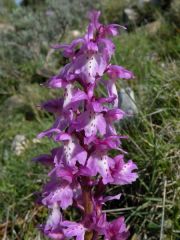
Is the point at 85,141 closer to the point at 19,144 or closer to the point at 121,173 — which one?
the point at 121,173

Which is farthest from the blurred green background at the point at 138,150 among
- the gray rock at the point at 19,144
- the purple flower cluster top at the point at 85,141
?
the purple flower cluster top at the point at 85,141

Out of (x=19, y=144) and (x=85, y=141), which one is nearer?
(x=85, y=141)

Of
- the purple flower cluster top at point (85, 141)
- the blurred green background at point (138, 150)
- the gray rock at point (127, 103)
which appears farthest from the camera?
the gray rock at point (127, 103)

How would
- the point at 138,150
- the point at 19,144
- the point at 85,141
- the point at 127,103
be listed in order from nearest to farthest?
the point at 85,141, the point at 138,150, the point at 127,103, the point at 19,144

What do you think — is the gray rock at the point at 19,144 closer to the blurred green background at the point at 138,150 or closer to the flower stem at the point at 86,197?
the blurred green background at the point at 138,150

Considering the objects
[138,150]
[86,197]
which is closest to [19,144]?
[138,150]

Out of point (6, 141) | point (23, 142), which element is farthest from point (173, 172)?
point (6, 141)

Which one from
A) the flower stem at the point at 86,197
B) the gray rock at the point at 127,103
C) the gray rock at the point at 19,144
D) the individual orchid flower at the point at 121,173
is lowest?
the flower stem at the point at 86,197

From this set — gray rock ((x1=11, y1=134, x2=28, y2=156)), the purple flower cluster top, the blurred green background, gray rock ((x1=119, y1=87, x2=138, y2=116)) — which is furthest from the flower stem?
gray rock ((x1=11, y1=134, x2=28, y2=156))

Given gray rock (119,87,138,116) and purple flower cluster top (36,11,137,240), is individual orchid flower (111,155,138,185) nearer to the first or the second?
purple flower cluster top (36,11,137,240)
